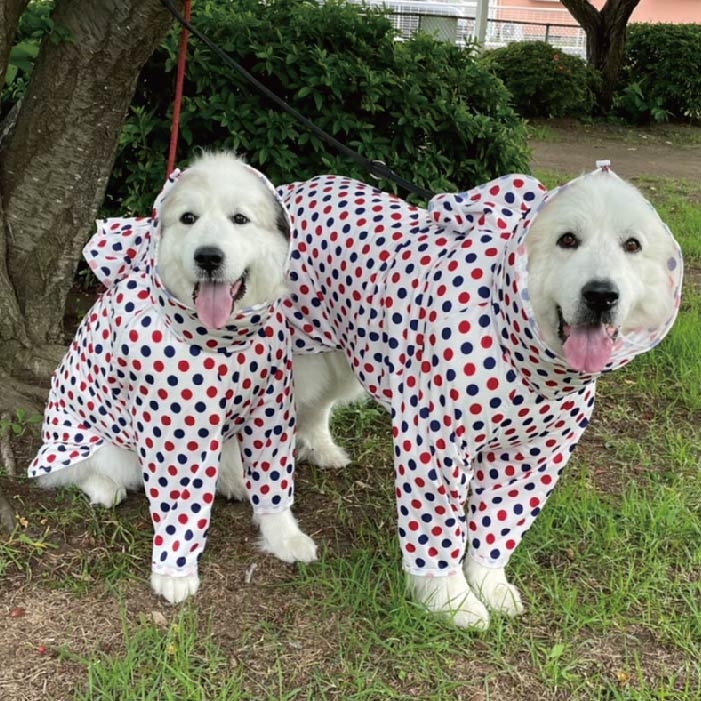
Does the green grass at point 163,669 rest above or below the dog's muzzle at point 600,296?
below

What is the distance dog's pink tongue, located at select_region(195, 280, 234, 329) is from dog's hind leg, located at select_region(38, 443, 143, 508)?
100cm

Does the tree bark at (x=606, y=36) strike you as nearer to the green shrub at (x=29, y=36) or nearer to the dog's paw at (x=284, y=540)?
the green shrub at (x=29, y=36)

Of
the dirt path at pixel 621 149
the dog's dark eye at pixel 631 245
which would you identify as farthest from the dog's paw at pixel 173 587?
the dirt path at pixel 621 149

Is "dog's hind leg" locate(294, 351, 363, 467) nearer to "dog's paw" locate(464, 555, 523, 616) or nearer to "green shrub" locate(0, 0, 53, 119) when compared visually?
"dog's paw" locate(464, 555, 523, 616)

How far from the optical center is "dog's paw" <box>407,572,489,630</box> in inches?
105

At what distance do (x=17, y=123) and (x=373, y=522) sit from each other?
230 cm

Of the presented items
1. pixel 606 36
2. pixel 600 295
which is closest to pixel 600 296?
pixel 600 295

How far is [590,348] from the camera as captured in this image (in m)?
2.14

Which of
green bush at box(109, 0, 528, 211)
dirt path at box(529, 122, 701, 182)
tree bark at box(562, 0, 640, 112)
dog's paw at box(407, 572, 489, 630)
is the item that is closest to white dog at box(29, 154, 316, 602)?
dog's paw at box(407, 572, 489, 630)

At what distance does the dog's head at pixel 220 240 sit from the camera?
2363 millimetres

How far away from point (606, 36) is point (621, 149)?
12.8 ft

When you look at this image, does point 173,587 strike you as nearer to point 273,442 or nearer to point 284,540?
point 284,540

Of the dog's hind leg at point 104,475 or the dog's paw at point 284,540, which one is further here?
the dog's hind leg at point 104,475

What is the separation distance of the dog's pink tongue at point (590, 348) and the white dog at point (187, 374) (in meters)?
0.91
